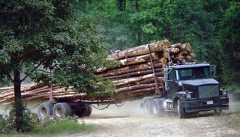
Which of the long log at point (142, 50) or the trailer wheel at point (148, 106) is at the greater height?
the long log at point (142, 50)

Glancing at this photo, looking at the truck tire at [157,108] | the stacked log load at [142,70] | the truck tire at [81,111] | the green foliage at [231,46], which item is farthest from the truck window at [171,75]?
the green foliage at [231,46]

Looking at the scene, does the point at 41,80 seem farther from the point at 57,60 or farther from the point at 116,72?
the point at 116,72

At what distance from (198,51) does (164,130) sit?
1916cm

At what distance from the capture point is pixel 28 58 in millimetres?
15727

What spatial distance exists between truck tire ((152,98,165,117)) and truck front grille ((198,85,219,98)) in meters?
2.60

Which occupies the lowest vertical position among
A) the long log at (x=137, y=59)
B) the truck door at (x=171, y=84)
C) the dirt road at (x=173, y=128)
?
the dirt road at (x=173, y=128)

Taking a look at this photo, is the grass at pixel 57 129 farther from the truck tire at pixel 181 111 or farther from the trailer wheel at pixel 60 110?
the trailer wheel at pixel 60 110

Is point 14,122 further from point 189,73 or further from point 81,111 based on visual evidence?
point 81,111

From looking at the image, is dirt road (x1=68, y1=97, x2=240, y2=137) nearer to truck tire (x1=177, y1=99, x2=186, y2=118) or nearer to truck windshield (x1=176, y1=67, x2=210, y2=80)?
truck tire (x1=177, y1=99, x2=186, y2=118)

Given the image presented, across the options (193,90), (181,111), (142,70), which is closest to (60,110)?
(142,70)

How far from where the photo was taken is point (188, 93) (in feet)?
63.2

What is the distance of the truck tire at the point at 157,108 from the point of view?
2114cm

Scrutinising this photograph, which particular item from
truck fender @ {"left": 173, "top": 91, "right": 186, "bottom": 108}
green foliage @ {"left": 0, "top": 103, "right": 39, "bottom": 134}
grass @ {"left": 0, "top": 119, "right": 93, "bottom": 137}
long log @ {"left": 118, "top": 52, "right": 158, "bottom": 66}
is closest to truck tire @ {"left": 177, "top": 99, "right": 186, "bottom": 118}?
truck fender @ {"left": 173, "top": 91, "right": 186, "bottom": 108}

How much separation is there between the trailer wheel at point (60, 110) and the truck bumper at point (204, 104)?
7.13 meters
